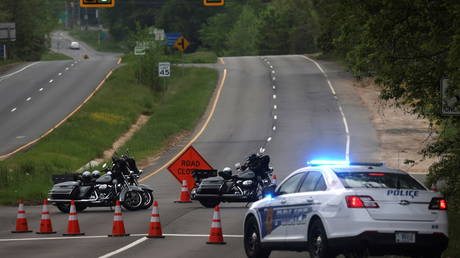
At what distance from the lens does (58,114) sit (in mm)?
63531

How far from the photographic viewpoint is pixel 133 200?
2695cm

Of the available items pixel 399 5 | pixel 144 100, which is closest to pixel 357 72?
pixel 399 5

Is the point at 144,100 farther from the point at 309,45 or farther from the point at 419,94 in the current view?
the point at 309,45

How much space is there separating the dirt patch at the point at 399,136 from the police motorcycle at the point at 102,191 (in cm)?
1636

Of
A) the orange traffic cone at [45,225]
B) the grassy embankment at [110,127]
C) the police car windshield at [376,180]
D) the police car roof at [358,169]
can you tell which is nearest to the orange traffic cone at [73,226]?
the orange traffic cone at [45,225]

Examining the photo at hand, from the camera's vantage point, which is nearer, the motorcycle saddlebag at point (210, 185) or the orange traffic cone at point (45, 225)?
the orange traffic cone at point (45, 225)

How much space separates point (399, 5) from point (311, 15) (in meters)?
107

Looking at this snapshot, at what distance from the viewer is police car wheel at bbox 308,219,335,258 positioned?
14.4 metres

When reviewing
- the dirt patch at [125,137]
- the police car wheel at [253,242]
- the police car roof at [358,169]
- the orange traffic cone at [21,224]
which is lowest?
the dirt patch at [125,137]

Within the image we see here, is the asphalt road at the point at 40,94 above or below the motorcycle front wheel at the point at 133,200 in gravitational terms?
below

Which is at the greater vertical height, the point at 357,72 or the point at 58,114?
the point at 357,72

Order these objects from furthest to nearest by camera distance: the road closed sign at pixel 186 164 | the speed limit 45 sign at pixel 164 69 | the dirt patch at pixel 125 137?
the speed limit 45 sign at pixel 164 69 → the dirt patch at pixel 125 137 → the road closed sign at pixel 186 164

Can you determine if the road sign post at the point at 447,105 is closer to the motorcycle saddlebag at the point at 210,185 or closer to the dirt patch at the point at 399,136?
the motorcycle saddlebag at the point at 210,185

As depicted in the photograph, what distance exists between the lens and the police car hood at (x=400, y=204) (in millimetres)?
14188
